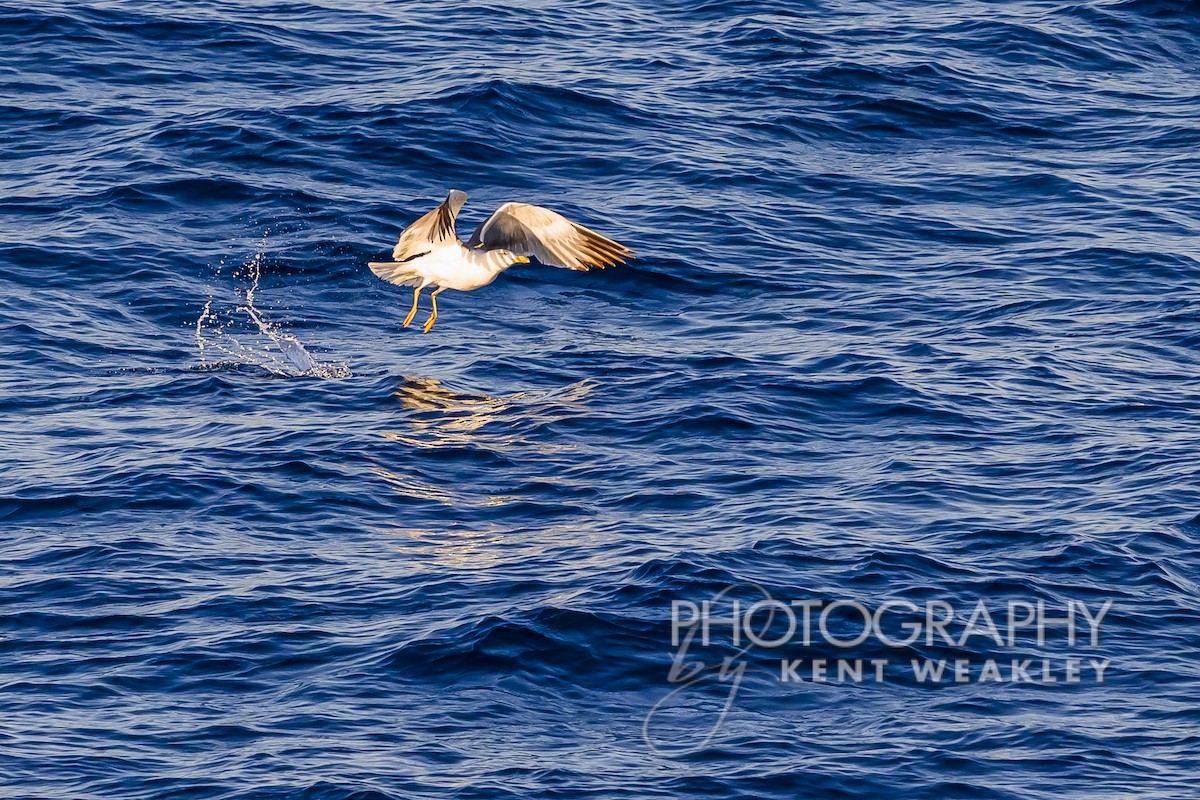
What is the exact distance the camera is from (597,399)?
73.9 ft

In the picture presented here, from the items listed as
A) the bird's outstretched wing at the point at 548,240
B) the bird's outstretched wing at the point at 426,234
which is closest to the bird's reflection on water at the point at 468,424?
the bird's outstretched wing at the point at 548,240

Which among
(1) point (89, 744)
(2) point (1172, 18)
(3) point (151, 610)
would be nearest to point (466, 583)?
(3) point (151, 610)

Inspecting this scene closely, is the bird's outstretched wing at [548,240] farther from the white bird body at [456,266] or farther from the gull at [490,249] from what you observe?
the white bird body at [456,266]

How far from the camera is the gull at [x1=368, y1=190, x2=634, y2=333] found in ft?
71.2

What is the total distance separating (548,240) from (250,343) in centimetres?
423

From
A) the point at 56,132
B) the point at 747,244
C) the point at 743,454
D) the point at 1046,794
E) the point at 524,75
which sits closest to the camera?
the point at 1046,794

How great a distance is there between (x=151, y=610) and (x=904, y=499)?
7.47 m

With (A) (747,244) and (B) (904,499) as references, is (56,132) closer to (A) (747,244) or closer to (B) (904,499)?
(A) (747,244)

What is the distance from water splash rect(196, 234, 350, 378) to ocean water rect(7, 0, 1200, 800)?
72 mm

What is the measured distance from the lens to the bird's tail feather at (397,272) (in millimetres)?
21889

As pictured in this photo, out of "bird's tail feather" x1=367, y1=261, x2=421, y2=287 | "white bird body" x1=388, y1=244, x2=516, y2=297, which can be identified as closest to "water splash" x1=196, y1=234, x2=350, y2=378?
"bird's tail feather" x1=367, y1=261, x2=421, y2=287

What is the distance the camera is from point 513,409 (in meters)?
22.2

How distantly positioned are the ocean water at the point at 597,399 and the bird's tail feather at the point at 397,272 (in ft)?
4.61

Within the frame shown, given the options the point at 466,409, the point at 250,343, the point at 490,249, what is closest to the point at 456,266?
the point at 490,249
